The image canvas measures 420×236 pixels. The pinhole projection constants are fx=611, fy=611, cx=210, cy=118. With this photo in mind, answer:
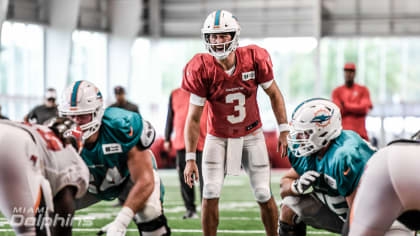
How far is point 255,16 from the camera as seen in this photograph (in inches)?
698

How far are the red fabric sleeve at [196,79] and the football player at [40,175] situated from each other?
3.87 feet

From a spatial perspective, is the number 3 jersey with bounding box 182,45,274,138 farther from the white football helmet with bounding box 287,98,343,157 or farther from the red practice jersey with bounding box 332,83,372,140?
the red practice jersey with bounding box 332,83,372,140

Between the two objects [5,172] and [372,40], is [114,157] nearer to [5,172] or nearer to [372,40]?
[5,172]

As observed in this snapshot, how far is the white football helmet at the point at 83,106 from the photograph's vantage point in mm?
3832

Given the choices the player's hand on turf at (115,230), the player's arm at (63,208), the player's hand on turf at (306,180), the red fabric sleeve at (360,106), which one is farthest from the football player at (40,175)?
the red fabric sleeve at (360,106)

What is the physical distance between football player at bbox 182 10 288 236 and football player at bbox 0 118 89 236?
1.21 meters

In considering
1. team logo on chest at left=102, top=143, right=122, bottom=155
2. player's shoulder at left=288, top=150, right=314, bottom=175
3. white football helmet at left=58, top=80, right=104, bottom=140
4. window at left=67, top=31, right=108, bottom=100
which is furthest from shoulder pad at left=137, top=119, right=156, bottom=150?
window at left=67, top=31, right=108, bottom=100

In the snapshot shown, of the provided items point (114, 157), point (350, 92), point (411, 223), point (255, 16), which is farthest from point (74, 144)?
point (255, 16)

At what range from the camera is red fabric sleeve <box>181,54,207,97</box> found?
14.4 feet

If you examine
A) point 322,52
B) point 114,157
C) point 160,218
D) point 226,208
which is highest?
point 322,52

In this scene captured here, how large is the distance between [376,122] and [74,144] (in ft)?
49.2

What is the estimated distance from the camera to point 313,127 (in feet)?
12.5

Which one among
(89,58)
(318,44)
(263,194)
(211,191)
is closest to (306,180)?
(263,194)

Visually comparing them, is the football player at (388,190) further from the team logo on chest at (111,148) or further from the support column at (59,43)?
the support column at (59,43)
